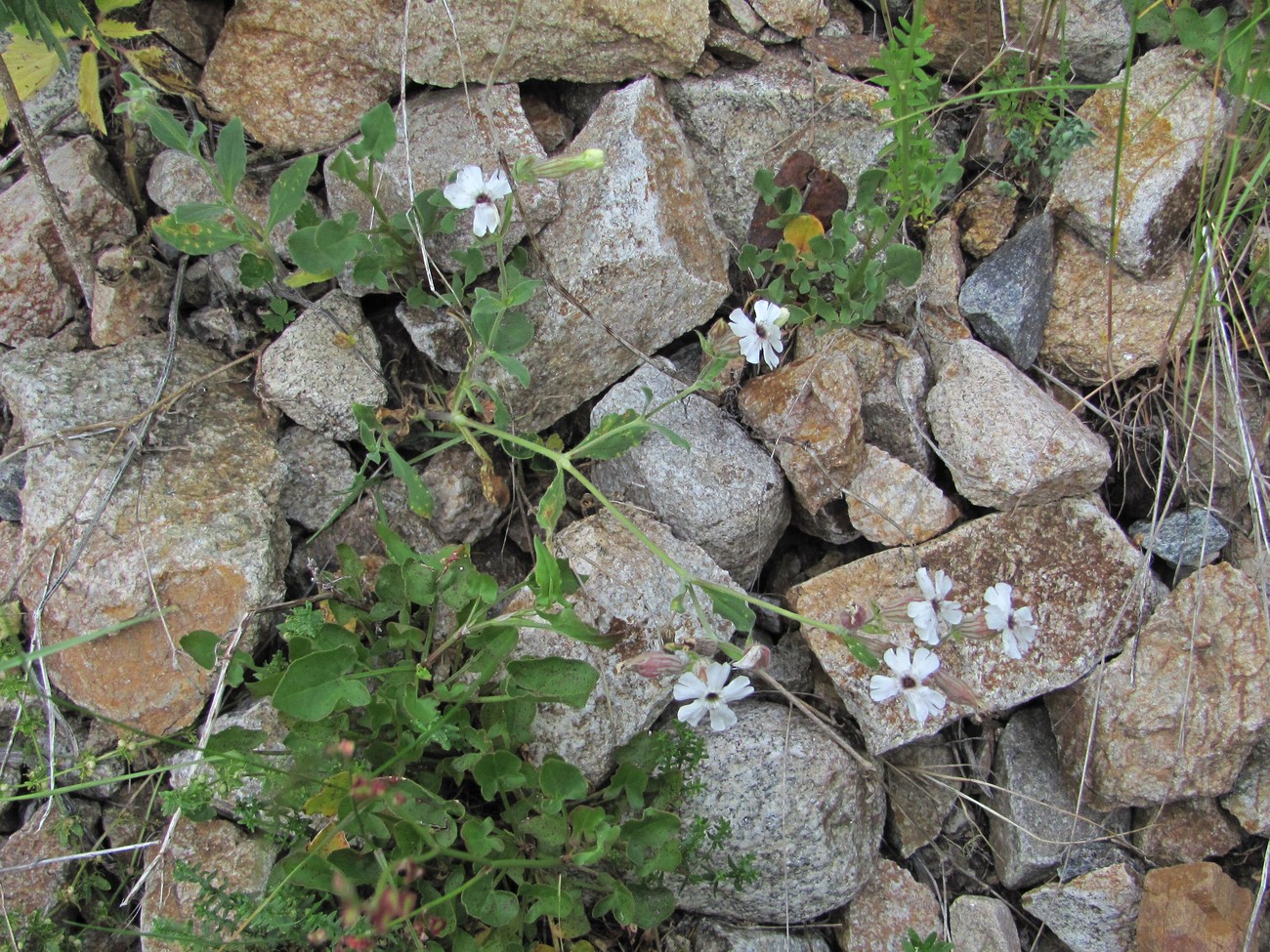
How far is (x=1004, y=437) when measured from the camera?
3.18 meters

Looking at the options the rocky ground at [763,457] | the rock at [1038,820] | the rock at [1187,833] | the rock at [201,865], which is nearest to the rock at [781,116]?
the rocky ground at [763,457]

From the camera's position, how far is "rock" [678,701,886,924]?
3.07 metres

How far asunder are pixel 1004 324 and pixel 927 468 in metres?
0.58

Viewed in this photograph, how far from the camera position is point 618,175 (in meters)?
3.25

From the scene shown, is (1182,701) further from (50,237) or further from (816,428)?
(50,237)

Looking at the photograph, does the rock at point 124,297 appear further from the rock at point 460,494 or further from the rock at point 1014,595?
the rock at point 1014,595

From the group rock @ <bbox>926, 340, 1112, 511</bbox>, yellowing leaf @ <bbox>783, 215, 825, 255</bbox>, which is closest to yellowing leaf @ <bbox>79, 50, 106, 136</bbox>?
yellowing leaf @ <bbox>783, 215, 825, 255</bbox>

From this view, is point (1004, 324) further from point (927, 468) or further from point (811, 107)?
point (811, 107)

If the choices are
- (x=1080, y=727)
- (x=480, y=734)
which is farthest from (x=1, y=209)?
(x=1080, y=727)

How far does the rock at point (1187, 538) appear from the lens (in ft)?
10.7

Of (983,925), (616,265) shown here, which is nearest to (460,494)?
(616,265)

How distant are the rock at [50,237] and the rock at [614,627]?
73.1 inches

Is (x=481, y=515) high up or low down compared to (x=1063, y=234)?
down

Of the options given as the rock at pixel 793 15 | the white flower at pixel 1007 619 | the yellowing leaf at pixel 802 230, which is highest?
the rock at pixel 793 15
